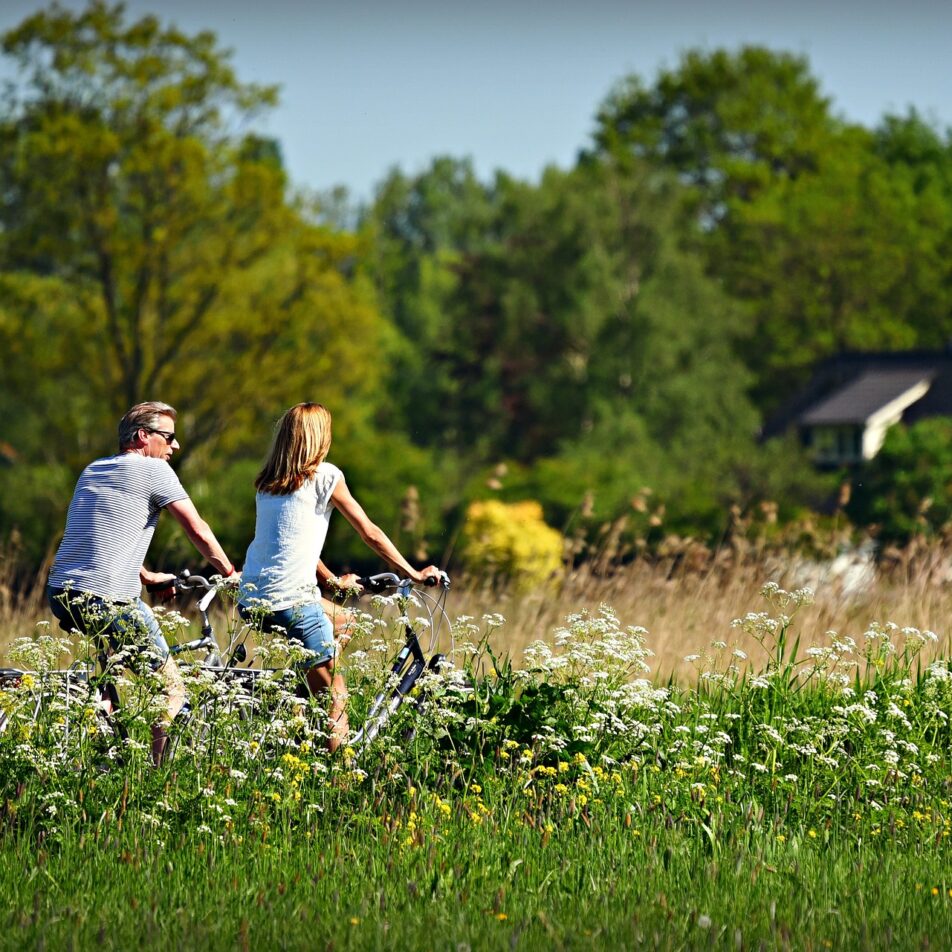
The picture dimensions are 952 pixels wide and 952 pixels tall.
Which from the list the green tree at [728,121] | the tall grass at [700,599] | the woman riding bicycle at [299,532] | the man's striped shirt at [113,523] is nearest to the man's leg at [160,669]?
the man's striped shirt at [113,523]

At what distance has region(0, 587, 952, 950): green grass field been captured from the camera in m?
4.45

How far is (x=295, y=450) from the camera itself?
6.33 m

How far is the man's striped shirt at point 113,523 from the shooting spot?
20.1 ft

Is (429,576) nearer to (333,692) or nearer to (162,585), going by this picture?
(333,692)

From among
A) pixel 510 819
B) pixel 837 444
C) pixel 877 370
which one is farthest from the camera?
pixel 837 444

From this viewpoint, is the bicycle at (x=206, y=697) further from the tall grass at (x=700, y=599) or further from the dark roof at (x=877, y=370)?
the dark roof at (x=877, y=370)

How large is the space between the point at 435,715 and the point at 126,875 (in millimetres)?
1361

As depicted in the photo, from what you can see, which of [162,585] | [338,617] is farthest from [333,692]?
[162,585]

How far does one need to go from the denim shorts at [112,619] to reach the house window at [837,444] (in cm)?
4449

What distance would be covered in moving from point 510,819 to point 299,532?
1.55m

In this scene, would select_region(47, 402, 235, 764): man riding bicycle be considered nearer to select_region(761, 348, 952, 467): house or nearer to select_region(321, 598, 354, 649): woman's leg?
select_region(321, 598, 354, 649): woman's leg

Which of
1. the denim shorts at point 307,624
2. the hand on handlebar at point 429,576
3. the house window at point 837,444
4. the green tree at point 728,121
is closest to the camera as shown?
the denim shorts at point 307,624

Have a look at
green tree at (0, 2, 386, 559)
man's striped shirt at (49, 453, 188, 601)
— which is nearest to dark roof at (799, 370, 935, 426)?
green tree at (0, 2, 386, 559)

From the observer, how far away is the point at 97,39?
28297 mm
